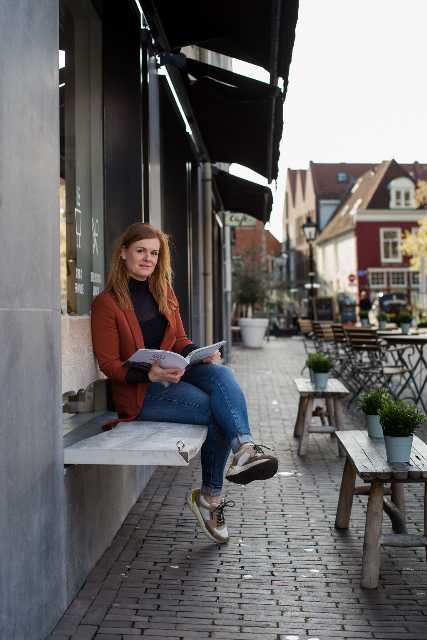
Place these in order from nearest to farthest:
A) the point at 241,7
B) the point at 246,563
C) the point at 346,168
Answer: the point at 246,563 → the point at 241,7 → the point at 346,168

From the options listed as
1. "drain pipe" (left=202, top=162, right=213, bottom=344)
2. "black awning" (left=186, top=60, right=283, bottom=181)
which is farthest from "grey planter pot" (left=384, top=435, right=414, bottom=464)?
"drain pipe" (left=202, top=162, right=213, bottom=344)

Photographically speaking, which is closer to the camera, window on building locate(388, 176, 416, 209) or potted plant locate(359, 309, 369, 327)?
potted plant locate(359, 309, 369, 327)

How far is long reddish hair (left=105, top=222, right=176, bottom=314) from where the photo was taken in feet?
16.0

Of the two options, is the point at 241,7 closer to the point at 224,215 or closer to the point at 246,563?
the point at 246,563

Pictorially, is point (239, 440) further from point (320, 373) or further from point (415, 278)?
point (415, 278)

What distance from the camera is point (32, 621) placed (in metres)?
3.33

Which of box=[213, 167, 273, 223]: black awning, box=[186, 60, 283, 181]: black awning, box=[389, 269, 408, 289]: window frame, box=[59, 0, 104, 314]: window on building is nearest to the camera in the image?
box=[59, 0, 104, 314]: window on building

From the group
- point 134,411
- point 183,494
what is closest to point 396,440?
point 134,411

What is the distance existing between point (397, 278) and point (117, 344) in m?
52.6

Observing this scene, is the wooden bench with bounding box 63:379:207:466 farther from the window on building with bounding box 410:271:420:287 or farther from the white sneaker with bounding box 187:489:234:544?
the window on building with bounding box 410:271:420:287

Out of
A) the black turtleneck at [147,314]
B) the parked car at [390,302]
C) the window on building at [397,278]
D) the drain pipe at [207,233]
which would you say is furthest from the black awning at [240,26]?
the window on building at [397,278]

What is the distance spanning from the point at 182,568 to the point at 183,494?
1755mm

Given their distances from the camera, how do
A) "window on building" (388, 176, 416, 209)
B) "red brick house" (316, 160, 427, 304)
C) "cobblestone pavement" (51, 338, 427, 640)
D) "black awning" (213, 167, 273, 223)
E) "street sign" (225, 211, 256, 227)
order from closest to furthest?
"cobblestone pavement" (51, 338, 427, 640) → "black awning" (213, 167, 273, 223) → "street sign" (225, 211, 256, 227) → "red brick house" (316, 160, 427, 304) → "window on building" (388, 176, 416, 209)

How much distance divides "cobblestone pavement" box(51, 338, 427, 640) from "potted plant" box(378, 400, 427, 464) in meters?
0.61
